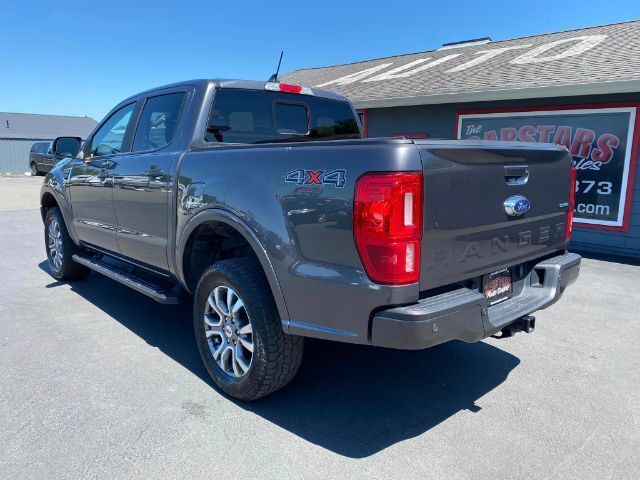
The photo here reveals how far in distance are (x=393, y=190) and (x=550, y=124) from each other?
744 centimetres

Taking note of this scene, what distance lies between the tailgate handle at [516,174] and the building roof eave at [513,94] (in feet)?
18.0

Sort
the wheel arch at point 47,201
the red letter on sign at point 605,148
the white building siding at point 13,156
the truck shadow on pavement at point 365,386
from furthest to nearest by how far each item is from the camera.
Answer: the white building siding at point 13,156 → the red letter on sign at point 605,148 → the wheel arch at point 47,201 → the truck shadow on pavement at point 365,386

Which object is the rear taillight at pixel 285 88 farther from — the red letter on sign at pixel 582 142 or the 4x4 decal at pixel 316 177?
the red letter on sign at pixel 582 142

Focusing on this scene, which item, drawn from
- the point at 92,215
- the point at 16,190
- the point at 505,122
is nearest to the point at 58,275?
the point at 92,215

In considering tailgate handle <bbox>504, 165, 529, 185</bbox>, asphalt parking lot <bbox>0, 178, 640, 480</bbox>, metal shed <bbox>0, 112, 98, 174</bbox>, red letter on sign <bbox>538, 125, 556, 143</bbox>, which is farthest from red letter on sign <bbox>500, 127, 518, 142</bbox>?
metal shed <bbox>0, 112, 98, 174</bbox>

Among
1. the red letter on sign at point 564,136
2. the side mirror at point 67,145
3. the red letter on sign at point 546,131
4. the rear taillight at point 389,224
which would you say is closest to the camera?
the rear taillight at point 389,224

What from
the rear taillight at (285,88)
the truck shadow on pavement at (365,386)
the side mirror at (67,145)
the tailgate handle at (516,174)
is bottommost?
the truck shadow on pavement at (365,386)

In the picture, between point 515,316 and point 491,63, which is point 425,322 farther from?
point 491,63

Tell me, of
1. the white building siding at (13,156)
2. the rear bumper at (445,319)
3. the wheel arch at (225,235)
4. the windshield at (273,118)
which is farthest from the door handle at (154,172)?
the white building siding at (13,156)

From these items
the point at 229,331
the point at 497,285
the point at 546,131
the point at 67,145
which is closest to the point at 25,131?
the point at 67,145

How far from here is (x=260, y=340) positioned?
2.83 metres

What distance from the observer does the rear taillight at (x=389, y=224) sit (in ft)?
7.40

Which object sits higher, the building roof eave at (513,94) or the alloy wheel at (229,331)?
the building roof eave at (513,94)

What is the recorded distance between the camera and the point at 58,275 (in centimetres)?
582
